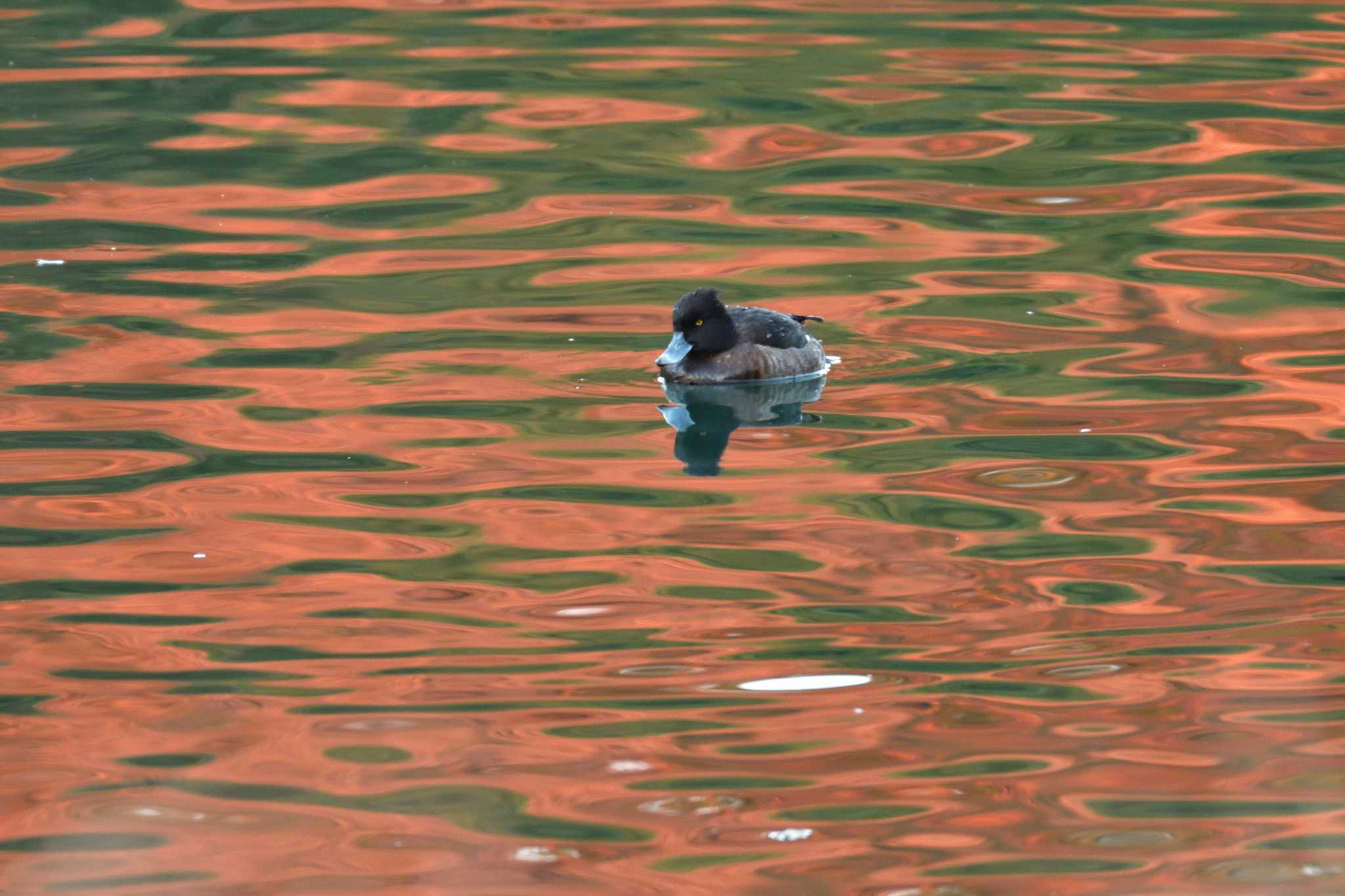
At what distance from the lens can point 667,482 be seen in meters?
9.04

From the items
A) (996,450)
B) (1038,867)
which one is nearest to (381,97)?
(996,450)

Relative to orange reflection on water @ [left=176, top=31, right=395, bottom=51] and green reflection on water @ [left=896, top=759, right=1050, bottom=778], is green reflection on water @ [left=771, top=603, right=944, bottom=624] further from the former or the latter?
orange reflection on water @ [left=176, top=31, right=395, bottom=51]

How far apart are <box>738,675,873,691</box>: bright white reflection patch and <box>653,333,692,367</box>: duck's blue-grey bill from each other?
10.5 feet

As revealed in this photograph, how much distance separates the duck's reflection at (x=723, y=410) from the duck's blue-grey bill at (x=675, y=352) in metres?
0.18

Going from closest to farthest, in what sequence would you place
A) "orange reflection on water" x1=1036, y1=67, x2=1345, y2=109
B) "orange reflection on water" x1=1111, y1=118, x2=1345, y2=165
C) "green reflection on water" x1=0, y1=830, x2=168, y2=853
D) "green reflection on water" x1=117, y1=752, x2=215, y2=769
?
"green reflection on water" x1=0, y1=830, x2=168, y2=853
"green reflection on water" x1=117, y1=752, x2=215, y2=769
"orange reflection on water" x1=1111, y1=118, x2=1345, y2=165
"orange reflection on water" x1=1036, y1=67, x2=1345, y2=109

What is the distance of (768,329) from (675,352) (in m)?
0.50

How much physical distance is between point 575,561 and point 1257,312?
4.70m

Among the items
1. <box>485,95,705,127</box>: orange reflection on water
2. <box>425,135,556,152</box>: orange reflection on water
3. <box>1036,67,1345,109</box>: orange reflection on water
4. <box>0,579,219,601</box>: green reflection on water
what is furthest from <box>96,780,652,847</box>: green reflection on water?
<box>1036,67,1345,109</box>: orange reflection on water

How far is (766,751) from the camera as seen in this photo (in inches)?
263

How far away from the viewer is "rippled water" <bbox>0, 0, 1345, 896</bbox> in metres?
6.36

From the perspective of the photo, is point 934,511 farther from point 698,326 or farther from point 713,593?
point 698,326

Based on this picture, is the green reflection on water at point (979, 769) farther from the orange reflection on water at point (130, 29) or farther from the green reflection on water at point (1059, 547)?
the orange reflection on water at point (130, 29)

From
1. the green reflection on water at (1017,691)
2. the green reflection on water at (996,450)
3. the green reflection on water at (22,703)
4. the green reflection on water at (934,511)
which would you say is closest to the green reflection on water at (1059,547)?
the green reflection on water at (934,511)

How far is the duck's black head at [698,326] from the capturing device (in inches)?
400
